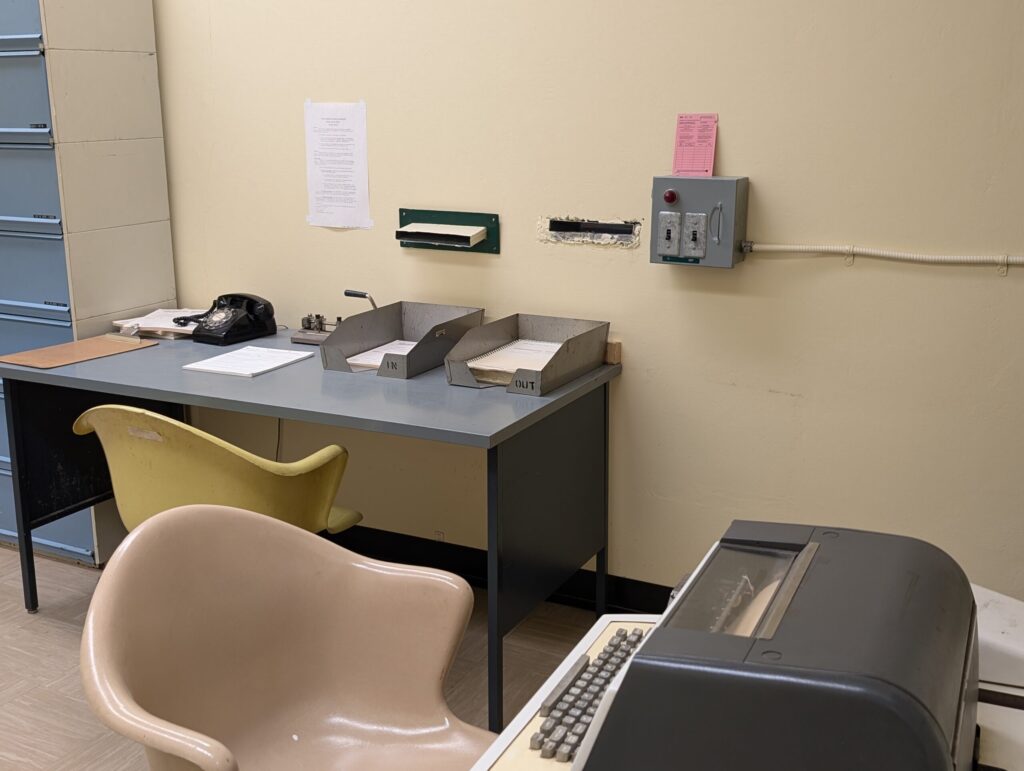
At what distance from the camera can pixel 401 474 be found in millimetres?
3375

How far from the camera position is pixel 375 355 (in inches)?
117

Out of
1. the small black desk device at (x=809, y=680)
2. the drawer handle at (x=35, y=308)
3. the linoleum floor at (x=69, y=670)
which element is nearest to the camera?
the small black desk device at (x=809, y=680)

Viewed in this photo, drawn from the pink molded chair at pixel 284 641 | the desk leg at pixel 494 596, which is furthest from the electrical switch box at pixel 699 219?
the pink molded chair at pixel 284 641

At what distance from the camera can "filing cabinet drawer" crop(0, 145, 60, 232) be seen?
10.3ft

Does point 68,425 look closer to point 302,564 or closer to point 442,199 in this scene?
point 442,199

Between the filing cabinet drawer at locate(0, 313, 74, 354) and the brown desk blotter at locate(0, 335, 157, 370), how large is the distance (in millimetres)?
56

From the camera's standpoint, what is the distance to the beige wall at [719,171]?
248 centimetres

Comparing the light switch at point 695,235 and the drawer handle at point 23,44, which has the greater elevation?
the drawer handle at point 23,44

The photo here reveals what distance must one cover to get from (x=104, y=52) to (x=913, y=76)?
232 centimetres

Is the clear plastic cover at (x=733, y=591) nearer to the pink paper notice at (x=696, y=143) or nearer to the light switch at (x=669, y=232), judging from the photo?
the light switch at (x=669, y=232)

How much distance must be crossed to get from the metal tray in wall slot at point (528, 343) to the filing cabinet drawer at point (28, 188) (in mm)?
1367

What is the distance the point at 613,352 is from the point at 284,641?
1458mm

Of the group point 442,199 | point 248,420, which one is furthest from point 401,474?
point 442,199

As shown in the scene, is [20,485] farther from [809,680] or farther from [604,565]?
[809,680]
